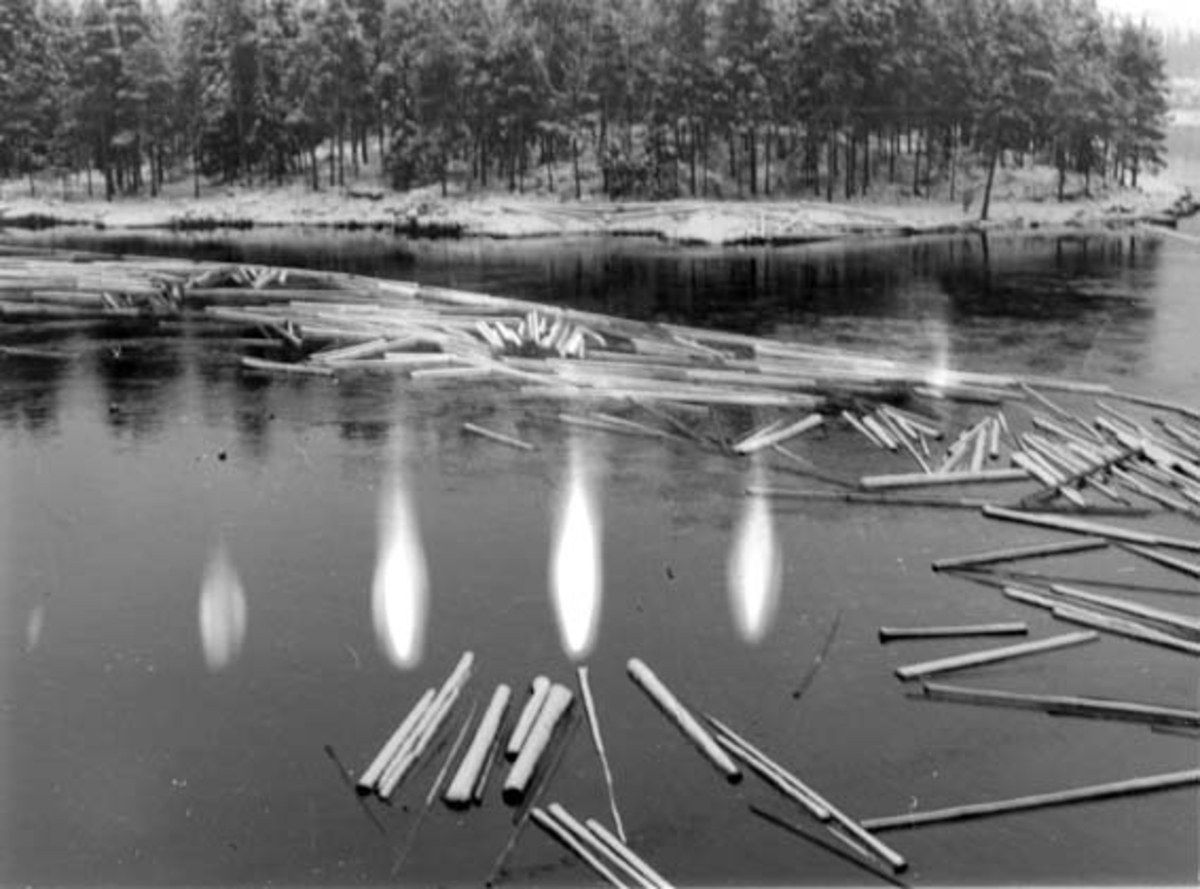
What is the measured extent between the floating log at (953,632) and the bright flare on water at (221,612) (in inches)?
273

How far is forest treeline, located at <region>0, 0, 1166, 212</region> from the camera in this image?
75062mm

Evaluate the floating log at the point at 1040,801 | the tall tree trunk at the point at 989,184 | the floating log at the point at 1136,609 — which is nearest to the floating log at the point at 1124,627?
the floating log at the point at 1136,609

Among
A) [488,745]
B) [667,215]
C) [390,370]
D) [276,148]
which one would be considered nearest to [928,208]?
[667,215]

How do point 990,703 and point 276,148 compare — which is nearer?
point 990,703

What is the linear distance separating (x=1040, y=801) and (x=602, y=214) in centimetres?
6348

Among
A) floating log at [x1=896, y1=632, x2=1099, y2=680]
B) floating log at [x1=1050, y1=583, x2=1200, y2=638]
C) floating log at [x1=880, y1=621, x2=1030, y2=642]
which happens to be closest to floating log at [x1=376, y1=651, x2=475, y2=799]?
floating log at [x1=896, y1=632, x2=1099, y2=680]

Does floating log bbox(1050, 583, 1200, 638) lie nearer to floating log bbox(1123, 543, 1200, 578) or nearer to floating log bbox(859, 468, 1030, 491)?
floating log bbox(1123, 543, 1200, 578)

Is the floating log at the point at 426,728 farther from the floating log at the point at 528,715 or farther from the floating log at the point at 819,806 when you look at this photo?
the floating log at the point at 819,806

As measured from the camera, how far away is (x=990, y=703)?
40.9 feet

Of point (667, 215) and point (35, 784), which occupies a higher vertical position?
point (667, 215)

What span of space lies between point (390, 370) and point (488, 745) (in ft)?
57.4

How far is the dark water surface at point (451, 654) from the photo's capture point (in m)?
10.2

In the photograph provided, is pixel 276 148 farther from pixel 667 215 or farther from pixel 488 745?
pixel 488 745

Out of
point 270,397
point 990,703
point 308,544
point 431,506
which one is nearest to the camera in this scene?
point 990,703
